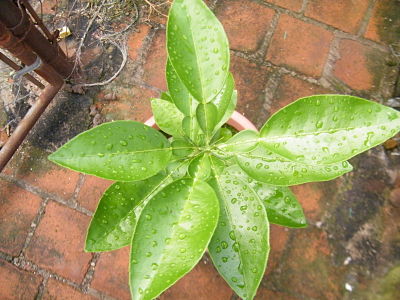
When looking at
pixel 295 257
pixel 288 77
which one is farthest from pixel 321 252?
pixel 288 77

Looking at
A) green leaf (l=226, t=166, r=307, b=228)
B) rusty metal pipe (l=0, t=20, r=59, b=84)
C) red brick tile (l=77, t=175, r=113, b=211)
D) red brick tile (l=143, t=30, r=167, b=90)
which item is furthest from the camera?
red brick tile (l=143, t=30, r=167, b=90)

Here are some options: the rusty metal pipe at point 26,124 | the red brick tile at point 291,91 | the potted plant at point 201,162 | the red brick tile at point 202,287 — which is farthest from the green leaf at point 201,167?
the rusty metal pipe at point 26,124

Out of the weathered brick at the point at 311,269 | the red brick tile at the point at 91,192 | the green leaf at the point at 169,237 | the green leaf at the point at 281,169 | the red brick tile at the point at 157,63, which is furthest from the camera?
the red brick tile at the point at 157,63

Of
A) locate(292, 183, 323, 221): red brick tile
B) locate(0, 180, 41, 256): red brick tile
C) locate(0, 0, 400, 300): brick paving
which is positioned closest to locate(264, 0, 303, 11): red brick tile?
locate(0, 0, 400, 300): brick paving

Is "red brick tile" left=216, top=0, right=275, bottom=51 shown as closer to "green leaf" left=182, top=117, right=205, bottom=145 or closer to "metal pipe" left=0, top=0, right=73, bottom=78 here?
"metal pipe" left=0, top=0, right=73, bottom=78

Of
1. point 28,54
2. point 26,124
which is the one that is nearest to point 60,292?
point 26,124

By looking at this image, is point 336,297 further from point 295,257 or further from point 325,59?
point 325,59

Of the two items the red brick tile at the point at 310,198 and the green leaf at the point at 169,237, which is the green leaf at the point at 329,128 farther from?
the red brick tile at the point at 310,198
